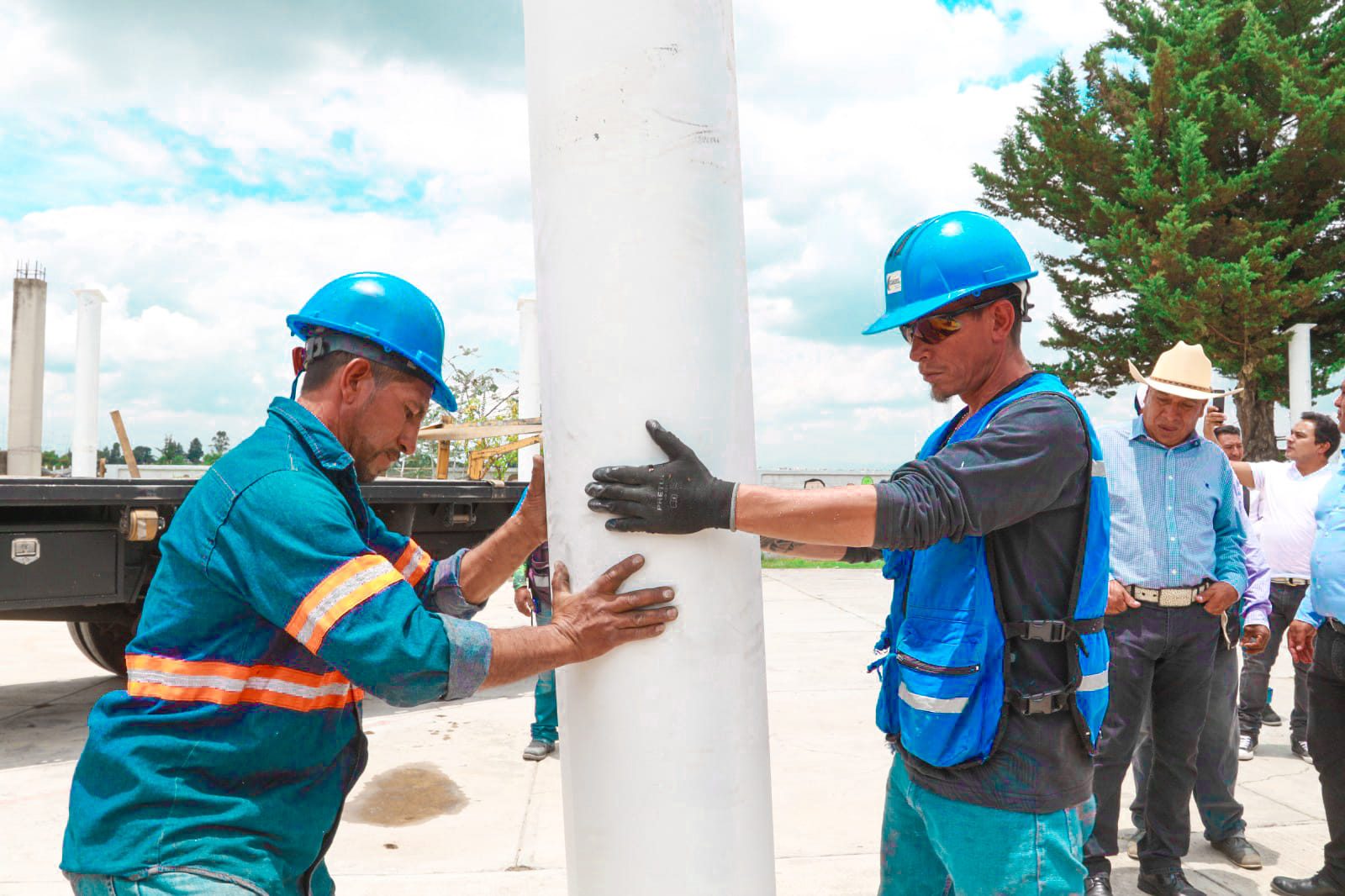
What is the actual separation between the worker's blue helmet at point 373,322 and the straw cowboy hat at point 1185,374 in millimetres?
2992

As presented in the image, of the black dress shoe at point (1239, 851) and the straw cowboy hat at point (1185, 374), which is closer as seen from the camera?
the straw cowboy hat at point (1185, 374)

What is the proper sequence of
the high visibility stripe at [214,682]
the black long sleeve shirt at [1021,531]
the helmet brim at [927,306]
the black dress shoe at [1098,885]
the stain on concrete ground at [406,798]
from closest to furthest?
the high visibility stripe at [214,682], the black long sleeve shirt at [1021,531], the helmet brim at [927,306], the black dress shoe at [1098,885], the stain on concrete ground at [406,798]

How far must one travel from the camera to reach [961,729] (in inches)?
74.9

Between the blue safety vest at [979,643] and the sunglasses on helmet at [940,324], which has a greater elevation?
the sunglasses on helmet at [940,324]

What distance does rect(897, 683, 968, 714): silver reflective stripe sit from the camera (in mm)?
1898

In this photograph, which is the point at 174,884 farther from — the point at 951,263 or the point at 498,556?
the point at 951,263

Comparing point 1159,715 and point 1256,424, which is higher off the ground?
point 1256,424

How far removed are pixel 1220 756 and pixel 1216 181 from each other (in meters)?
15.7

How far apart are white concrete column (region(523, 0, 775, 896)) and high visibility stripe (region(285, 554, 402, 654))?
13.1 inches

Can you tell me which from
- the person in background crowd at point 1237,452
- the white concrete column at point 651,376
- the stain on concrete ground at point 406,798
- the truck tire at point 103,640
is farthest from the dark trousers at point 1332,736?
the truck tire at point 103,640

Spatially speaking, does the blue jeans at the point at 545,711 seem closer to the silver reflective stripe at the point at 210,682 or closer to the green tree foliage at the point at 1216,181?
the silver reflective stripe at the point at 210,682

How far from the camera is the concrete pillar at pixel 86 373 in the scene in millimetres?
10539

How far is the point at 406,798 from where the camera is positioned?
4699mm

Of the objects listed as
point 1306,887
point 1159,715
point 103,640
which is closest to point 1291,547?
point 1159,715
